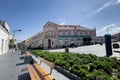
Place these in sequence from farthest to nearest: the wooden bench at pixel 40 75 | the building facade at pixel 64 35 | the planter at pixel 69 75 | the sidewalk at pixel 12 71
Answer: the building facade at pixel 64 35 → the sidewalk at pixel 12 71 → the planter at pixel 69 75 → the wooden bench at pixel 40 75

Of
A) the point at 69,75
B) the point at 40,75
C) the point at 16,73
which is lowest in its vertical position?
the point at 16,73

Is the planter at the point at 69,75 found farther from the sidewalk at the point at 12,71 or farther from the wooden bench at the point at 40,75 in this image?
the sidewalk at the point at 12,71

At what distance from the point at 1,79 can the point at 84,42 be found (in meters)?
48.5

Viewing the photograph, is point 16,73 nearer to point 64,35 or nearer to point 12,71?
point 12,71

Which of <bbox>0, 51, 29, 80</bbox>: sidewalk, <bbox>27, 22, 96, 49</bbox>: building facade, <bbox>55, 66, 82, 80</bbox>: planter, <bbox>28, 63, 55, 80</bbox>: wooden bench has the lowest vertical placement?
<bbox>0, 51, 29, 80</bbox>: sidewalk

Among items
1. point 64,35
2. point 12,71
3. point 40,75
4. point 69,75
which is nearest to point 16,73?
point 12,71

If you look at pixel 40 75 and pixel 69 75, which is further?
pixel 69 75

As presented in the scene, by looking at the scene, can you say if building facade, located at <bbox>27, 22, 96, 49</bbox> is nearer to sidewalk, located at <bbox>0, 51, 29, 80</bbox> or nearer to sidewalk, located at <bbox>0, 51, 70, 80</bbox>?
sidewalk, located at <bbox>0, 51, 29, 80</bbox>

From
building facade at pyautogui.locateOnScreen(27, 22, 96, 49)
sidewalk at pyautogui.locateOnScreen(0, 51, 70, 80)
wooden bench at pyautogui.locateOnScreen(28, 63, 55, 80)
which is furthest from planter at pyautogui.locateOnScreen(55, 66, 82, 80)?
building facade at pyautogui.locateOnScreen(27, 22, 96, 49)

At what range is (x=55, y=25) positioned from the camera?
51.2m

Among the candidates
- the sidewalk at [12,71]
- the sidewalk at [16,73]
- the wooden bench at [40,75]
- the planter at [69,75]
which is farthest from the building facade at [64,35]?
the wooden bench at [40,75]

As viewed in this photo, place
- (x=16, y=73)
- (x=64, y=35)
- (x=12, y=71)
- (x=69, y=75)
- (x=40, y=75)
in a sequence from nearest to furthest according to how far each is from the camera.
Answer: (x=40, y=75) → (x=69, y=75) → (x=16, y=73) → (x=12, y=71) → (x=64, y=35)

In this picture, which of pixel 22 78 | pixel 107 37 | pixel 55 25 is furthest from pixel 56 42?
pixel 22 78

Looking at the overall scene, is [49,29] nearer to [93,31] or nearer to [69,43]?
[69,43]
